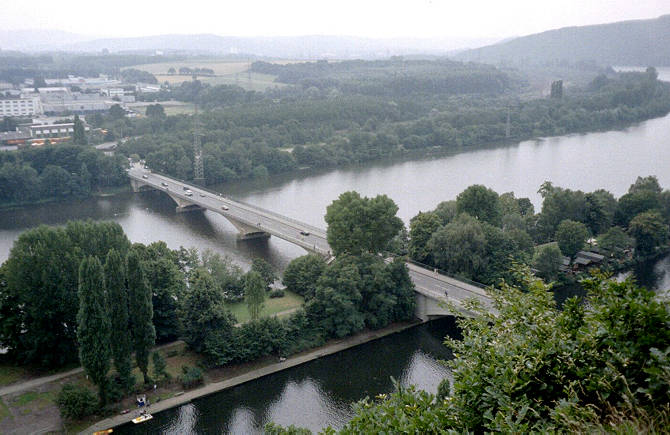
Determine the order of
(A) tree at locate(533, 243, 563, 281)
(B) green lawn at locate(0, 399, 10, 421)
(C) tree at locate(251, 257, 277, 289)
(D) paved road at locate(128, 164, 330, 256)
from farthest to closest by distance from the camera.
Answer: (D) paved road at locate(128, 164, 330, 256) → (A) tree at locate(533, 243, 563, 281) → (C) tree at locate(251, 257, 277, 289) → (B) green lawn at locate(0, 399, 10, 421)

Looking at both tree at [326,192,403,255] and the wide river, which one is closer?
the wide river

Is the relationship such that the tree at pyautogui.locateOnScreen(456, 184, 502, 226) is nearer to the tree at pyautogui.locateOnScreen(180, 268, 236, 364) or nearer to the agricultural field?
the tree at pyautogui.locateOnScreen(180, 268, 236, 364)

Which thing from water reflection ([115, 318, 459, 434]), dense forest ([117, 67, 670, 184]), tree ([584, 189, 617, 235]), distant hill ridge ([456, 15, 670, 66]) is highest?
distant hill ridge ([456, 15, 670, 66])

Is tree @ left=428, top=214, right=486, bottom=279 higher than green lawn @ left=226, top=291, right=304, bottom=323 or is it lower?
higher

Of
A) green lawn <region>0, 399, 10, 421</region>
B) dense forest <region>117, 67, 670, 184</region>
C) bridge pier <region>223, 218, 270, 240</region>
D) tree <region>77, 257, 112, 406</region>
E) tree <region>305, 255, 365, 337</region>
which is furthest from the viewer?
dense forest <region>117, 67, 670, 184</region>

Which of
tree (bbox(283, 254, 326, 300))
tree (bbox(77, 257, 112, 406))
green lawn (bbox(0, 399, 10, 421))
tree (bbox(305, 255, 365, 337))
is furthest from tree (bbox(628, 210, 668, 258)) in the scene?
green lawn (bbox(0, 399, 10, 421))

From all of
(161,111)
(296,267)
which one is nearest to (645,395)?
(296,267)

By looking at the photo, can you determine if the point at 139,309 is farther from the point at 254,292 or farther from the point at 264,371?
the point at 264,371

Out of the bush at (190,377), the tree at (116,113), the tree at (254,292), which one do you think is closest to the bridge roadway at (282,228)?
the tree at (254,292)
